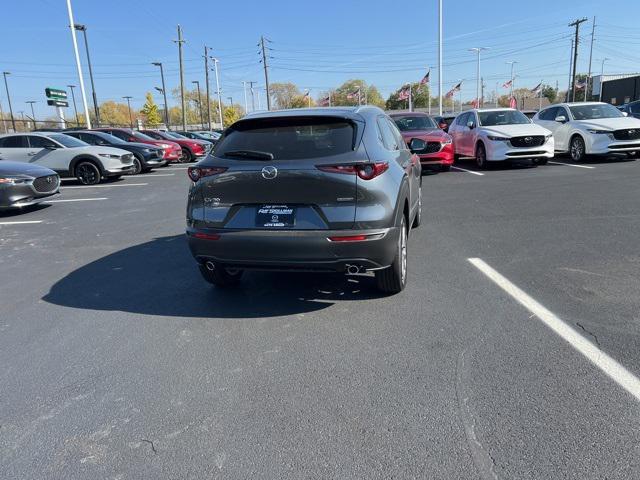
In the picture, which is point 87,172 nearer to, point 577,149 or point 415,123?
point 415,123

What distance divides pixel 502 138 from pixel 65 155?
12.3 metres

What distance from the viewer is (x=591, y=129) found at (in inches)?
535

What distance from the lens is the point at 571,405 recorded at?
2.68m

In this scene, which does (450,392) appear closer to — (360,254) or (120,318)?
(360,254)

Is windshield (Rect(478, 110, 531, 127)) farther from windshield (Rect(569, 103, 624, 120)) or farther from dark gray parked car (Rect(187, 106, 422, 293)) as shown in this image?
dark gray parked car (Rect(187, 106, 422, 293))

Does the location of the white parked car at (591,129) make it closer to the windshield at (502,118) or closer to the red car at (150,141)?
the windshield at (502,118)

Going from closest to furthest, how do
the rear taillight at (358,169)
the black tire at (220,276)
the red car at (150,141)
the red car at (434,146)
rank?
the rear taillight at (358,169), the black tire at (220,276), the red car at (434,146), the red car at (150,141)

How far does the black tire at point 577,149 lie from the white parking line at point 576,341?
11.2 m

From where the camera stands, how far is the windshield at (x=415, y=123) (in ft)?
46.0

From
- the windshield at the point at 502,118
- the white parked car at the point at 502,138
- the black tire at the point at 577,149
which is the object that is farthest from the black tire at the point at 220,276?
the black tire at the point at 577,149

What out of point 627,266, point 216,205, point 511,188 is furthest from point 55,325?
point 511,188

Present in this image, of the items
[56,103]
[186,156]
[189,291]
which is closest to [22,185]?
[189,291]

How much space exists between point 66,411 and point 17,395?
447 millimetres

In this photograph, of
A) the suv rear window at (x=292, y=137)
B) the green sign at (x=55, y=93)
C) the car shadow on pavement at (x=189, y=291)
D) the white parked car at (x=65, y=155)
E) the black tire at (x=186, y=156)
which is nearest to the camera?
the suv rear window at (x=292, y=137)
